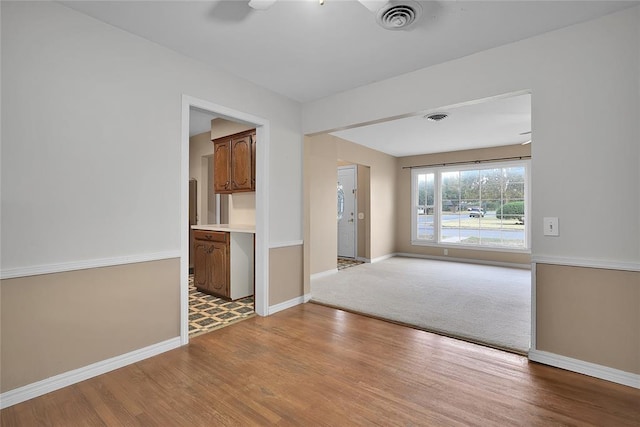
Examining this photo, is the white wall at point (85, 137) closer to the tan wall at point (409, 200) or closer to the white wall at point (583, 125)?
the white wall at point (583, 125)

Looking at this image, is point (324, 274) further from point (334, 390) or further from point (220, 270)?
point (334, 390)

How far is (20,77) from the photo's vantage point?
1.89 meters

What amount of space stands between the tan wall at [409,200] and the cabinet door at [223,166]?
4.54 m

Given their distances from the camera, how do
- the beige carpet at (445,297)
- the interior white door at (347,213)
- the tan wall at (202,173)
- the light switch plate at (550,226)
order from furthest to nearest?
1. the interior white door at (347,213)
2. the tan wall at (202,173)
3. the beige carpet at (445,297)
4. the light switch plate at (550,226)

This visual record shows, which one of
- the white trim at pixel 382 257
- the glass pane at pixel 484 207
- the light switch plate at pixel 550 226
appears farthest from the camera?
the white trim at pixel 382 257

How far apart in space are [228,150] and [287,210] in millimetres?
1557

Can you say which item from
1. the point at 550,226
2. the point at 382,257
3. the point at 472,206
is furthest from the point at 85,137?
the point at 472,206

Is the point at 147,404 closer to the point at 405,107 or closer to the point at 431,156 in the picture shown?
the point at 405,107

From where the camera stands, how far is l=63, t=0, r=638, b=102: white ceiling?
207 centimetres

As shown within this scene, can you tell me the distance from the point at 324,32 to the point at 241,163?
2.37 meters

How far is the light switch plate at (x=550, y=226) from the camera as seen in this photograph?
233cm

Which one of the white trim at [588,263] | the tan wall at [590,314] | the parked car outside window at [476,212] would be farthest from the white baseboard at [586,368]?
the parked car outside window at [476,212]

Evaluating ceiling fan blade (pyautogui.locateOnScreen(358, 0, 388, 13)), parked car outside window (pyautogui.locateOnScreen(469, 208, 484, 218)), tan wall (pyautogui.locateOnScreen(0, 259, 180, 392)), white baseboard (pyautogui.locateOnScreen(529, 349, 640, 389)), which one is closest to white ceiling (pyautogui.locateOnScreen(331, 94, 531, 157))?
parked car outside window (pyautogui.locateOnScreen(469, 208, 484, 218))

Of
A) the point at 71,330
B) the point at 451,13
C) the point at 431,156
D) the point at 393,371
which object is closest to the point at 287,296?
the point at 393,371
